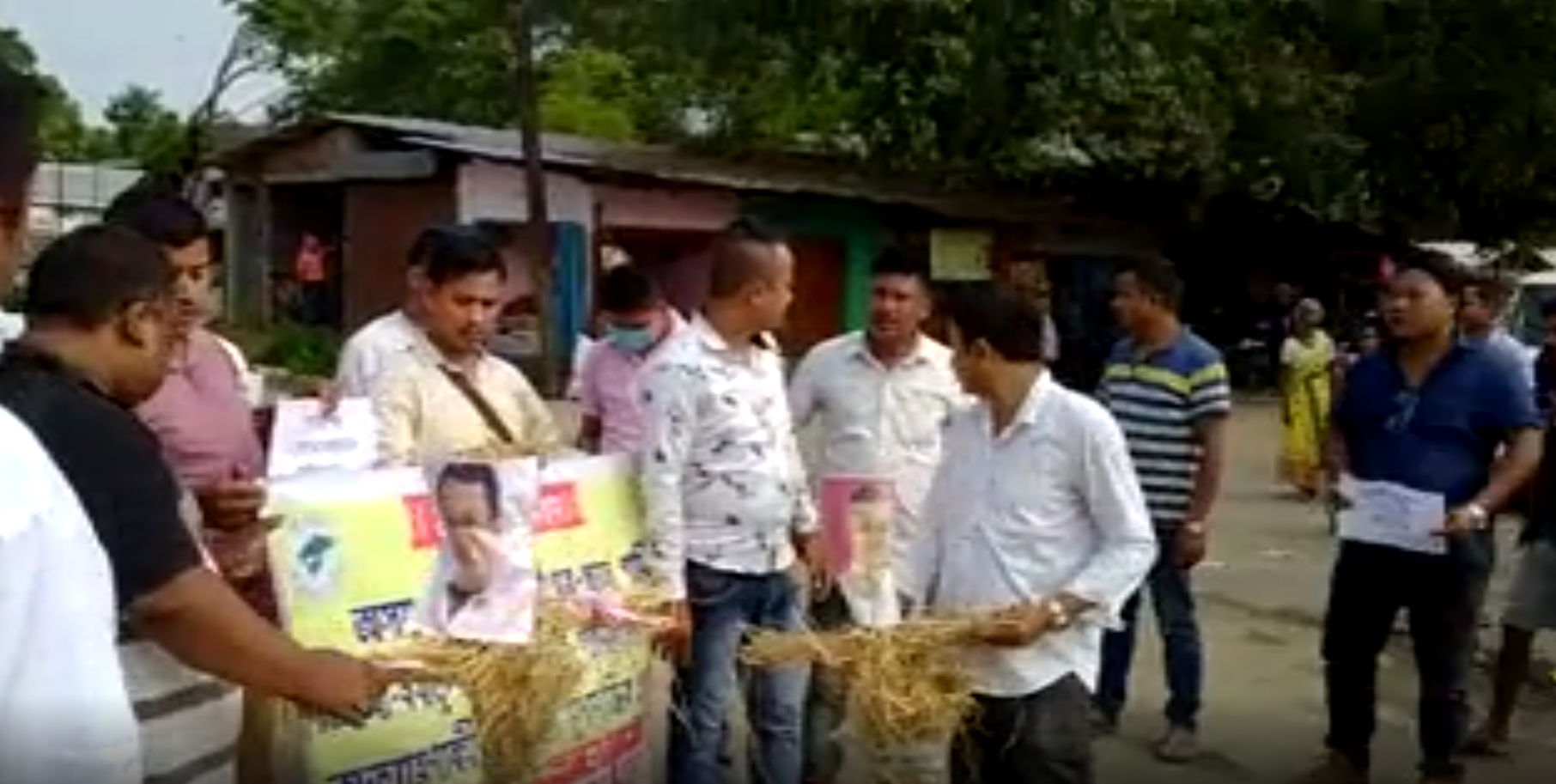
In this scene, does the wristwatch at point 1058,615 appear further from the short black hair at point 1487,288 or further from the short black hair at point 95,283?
the short black hair at point 1487,288

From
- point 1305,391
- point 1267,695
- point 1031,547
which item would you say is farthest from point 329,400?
point 1305,391

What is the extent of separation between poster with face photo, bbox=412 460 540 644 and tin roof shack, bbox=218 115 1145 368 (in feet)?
69.7

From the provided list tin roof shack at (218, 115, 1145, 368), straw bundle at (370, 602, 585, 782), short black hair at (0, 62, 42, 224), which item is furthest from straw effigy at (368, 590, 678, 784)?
tin roof shack at (218, 115, 1145, 368)

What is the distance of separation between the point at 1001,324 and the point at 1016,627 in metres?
0.65

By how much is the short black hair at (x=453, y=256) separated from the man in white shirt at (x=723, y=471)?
1.64 feet

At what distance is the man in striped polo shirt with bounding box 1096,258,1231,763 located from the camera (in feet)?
24.8

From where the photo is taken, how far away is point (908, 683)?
16.4ft

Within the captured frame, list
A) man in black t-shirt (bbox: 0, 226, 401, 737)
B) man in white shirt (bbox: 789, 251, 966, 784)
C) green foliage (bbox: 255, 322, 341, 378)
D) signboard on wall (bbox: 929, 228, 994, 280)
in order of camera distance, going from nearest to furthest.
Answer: man in black t-shirt (bbox: 0, 226, 401, 737) → man in white shirt (bbox: 789, 251, 966, 784) → green foliage (bbox: 255, 322, 341, 378) → signboard on wall (bbox: 929, 228, 994, 280)

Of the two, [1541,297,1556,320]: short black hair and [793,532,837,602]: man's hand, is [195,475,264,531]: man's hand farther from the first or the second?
[1541,297,1556,320]: short black hair

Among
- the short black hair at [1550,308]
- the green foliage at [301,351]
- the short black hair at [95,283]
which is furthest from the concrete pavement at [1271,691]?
the green foliage at [301,351]

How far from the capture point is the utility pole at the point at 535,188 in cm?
2314

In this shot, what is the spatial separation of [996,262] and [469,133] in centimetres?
636

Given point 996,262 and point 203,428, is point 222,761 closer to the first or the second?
point 203,428

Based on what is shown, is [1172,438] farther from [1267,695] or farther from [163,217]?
[163,217]
